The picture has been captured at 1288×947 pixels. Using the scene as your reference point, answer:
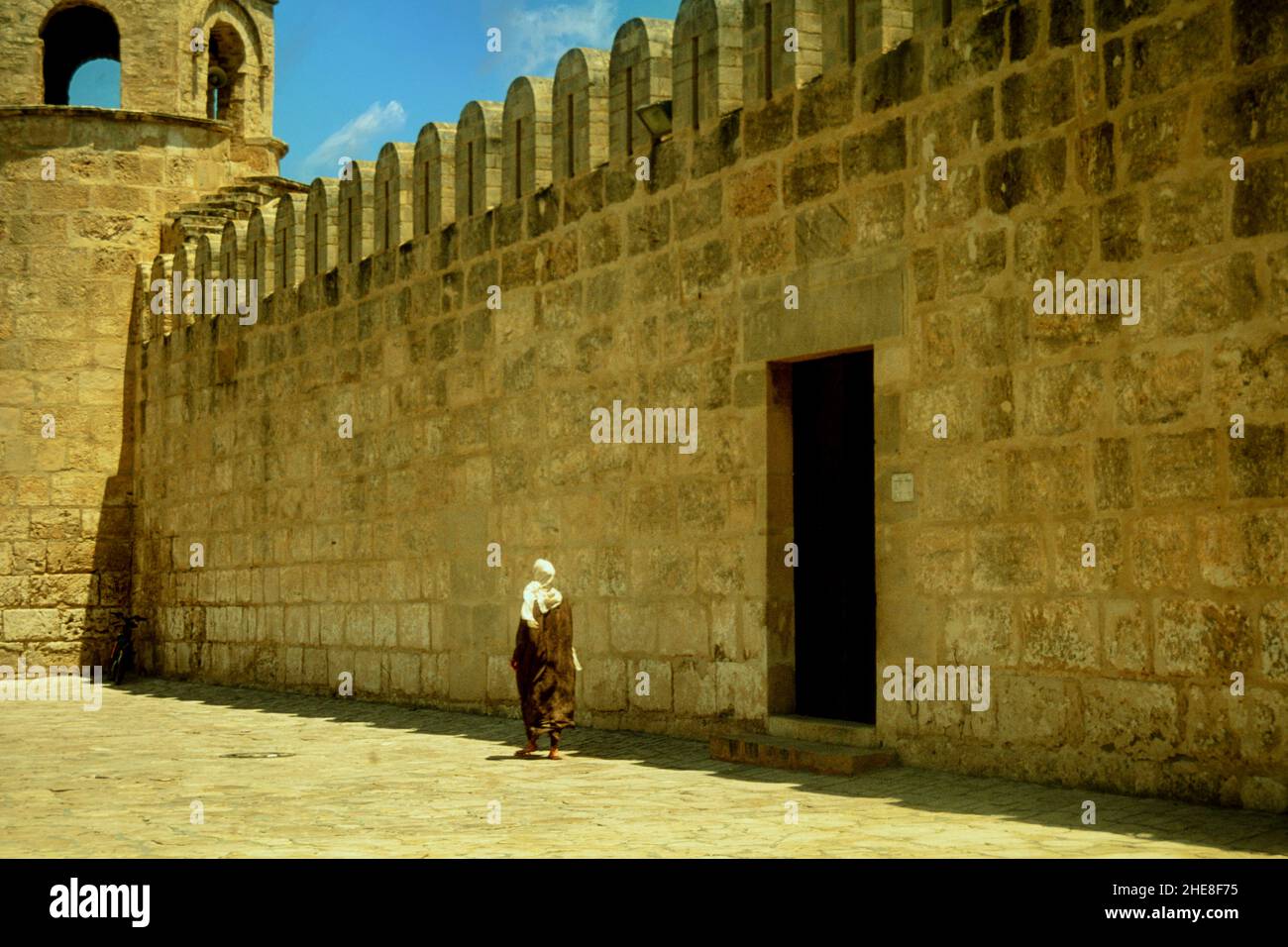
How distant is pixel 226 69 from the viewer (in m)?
20.0

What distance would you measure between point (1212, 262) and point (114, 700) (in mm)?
11668

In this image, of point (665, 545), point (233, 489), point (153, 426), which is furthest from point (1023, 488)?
point (153, 426)

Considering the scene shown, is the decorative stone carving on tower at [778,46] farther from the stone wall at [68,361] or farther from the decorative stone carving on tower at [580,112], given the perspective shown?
the stone wall at [68,361]

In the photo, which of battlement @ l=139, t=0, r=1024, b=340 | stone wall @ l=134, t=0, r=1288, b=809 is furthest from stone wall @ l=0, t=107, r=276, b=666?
stone wall @ l=134, t=0, r=1288, b=809

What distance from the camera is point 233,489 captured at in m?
16.1

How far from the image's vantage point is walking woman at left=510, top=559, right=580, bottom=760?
9.74 metres

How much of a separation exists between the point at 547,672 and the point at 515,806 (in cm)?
216

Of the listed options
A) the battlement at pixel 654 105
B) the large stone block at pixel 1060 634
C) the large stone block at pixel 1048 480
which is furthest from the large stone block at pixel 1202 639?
the battlement at pixel 654 105

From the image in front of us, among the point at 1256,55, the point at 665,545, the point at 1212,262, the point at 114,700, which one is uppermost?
the point at 1256,55

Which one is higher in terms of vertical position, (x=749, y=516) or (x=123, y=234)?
(x=123, y=234)

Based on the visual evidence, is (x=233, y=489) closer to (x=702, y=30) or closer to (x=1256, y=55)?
(x=702, y=30)

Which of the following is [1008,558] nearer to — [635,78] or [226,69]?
[635,78]

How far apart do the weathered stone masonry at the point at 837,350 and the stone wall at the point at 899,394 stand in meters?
0.02

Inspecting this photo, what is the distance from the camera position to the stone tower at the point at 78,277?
58.1 ft
